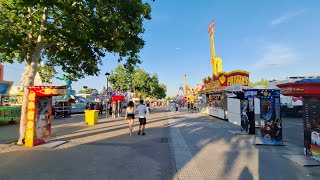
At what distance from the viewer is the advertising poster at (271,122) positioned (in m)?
12.1

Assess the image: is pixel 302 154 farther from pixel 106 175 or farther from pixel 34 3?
pixel 34 3

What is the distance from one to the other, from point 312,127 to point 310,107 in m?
0.61

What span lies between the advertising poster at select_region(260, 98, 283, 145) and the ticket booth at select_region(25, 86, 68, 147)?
7.95 m

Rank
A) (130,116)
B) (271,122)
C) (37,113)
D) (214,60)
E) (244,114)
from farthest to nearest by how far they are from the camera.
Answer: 1. (214,60)
2. (244,114)
3. (130,116)
4. (271,122)
5. (37,113)

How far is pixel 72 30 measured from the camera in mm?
10883

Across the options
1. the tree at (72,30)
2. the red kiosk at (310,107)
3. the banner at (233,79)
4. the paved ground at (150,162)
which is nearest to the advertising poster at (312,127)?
the red kiosk at (310,107)

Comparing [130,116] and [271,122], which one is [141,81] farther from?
[271,122]

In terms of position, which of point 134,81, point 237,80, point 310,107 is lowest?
point 310,107

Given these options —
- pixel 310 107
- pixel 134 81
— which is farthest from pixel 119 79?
pixel 310 107

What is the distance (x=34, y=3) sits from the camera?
871 centimetres

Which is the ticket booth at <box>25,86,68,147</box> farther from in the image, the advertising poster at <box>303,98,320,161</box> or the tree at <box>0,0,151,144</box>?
the advertising poster at <box>303,98,320,161</box>

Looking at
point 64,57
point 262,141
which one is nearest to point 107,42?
point 64,57

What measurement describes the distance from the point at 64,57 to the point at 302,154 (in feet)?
32.7

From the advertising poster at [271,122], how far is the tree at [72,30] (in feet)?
19.0
